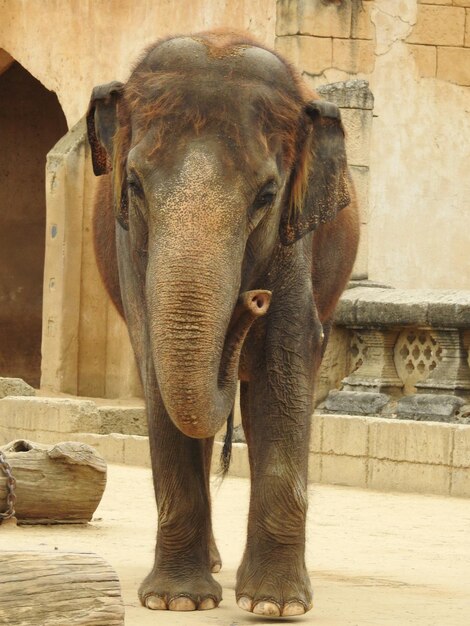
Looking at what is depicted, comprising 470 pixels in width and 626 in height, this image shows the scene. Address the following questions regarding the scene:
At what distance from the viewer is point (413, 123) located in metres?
16.2

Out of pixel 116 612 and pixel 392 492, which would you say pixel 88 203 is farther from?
pixel 116 612

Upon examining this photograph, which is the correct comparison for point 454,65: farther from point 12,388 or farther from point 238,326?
point 238,326

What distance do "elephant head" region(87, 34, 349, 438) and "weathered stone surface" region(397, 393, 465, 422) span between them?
538cm

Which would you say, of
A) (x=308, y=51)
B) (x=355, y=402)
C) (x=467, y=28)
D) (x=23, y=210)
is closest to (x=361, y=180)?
(x=355, y=402)

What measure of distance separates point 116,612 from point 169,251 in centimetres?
130

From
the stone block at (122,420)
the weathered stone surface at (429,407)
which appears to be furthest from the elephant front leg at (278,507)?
the stone block at (122,420)

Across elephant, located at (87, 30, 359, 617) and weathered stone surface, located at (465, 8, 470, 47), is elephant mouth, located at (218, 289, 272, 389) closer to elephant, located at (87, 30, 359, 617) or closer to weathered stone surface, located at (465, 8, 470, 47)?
elephant, located at (87, 30, 359, 617)

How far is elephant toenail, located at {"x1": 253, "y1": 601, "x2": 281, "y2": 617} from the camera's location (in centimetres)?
616

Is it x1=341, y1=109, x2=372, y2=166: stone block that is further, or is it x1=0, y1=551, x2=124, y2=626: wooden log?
x1=341, y1=109, x2=372, y2=166: stone block

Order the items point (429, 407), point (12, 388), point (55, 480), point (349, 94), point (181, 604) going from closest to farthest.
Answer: point (181, 604)
point (55, 480)
point (429, 407)
point (349, 94)
point (12, 388)

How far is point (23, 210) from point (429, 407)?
13.3 meters

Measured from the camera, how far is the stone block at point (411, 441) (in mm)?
10875

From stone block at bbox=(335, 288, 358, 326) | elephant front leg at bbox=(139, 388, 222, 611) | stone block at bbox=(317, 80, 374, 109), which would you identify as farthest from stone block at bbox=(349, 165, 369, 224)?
elephant front leg at bbox=(139, 388, 222, 611)

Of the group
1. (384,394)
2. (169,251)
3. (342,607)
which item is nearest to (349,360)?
(384,394)
